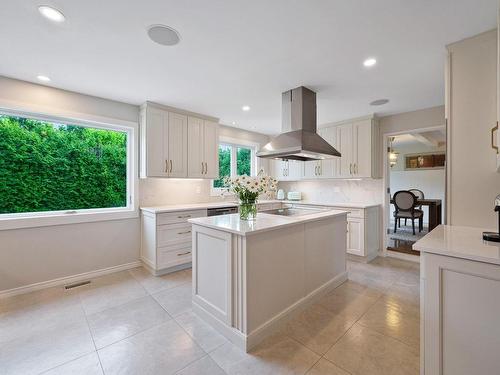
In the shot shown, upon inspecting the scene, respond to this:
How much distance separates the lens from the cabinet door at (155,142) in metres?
3.33

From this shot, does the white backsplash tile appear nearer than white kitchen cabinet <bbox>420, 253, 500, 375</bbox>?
No

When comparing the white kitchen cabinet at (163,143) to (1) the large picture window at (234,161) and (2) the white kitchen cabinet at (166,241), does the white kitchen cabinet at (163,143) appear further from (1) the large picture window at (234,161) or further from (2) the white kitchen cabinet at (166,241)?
(1) the large picture window at (234,161)

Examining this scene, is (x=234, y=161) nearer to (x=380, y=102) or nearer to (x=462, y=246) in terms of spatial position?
(x=380, y=102)

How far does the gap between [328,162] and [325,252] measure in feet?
7.47

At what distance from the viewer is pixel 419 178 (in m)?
7.24

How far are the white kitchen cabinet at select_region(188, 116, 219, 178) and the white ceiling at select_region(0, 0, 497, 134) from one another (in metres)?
0.75

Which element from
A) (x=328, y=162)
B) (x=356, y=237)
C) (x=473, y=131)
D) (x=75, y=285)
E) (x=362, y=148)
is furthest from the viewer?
(x=328, y=162)

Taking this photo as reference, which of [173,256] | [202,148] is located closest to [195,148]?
[202,148]

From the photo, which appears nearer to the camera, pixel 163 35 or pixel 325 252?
pixel 163 35

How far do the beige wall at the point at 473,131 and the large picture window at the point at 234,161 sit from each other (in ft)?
11.6

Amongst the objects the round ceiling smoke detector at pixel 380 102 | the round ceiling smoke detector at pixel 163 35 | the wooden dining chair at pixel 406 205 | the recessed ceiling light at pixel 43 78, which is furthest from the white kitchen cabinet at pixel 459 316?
the wooden dining chair at pixel 406 205

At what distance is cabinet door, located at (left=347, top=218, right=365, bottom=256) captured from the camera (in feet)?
12.0

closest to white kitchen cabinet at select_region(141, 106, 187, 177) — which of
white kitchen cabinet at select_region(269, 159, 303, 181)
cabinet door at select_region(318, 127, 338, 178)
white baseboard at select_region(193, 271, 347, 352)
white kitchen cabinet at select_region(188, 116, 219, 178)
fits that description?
white kitchen cabinet at select_region(188, 116, 219, 178)

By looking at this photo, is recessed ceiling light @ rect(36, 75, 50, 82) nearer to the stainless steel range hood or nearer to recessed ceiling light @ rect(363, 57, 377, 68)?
the stainless steel range hood
